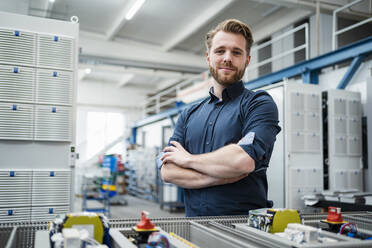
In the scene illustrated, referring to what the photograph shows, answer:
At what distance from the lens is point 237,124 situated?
1.57 meters

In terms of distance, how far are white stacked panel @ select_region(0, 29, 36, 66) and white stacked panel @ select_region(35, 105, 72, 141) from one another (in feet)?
1.62

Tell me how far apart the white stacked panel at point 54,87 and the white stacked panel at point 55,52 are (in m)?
0.07

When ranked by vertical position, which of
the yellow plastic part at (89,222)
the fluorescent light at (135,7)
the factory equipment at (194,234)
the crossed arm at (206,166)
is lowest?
the factory equipment at (194,234)

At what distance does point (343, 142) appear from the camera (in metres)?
5.04

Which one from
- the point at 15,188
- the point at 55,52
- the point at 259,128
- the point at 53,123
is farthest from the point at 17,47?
the point at 259,128

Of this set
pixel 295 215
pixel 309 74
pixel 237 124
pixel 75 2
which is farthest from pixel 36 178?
pixel 75 2

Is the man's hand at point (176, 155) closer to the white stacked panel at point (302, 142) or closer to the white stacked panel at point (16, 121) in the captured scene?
the white stacked panel at point (16, 121)

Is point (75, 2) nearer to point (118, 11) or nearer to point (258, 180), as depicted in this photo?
point (118, 11)

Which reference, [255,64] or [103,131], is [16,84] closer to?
[255,64]

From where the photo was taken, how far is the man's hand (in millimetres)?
1611

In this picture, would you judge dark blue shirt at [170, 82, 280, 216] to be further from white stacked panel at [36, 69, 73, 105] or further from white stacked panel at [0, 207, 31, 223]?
white stacked panel at [0, 207, 31, 223]

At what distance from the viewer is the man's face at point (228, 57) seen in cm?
159

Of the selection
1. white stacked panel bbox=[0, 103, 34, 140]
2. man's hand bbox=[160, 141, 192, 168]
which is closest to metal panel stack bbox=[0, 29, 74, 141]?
white stacked panel bbox=[0, 103, 34, 140]

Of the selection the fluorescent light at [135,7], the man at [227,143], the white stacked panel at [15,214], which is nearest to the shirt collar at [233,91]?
the man at [227,143]
